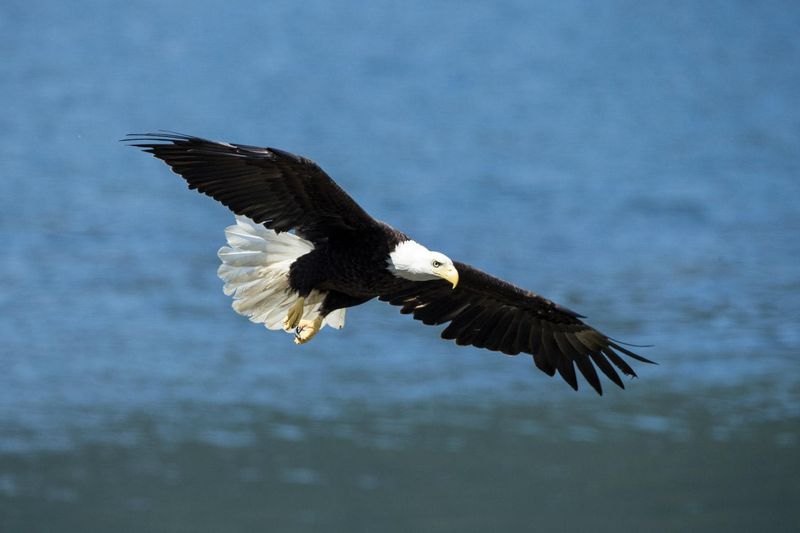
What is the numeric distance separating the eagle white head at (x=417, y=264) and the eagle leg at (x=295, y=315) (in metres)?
0.62

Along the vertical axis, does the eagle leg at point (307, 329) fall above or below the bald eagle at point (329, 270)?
below

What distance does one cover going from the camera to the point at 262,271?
8258 millimetres

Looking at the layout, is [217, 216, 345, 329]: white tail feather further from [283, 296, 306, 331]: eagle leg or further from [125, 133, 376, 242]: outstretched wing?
[125, 133, 376, 242]: outstretched wing

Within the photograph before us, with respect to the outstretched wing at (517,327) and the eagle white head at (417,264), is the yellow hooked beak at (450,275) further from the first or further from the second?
the outstretched wing at (517,327)

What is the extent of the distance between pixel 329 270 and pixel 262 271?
19.7 inches

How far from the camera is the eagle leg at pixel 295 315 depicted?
26.7 ft

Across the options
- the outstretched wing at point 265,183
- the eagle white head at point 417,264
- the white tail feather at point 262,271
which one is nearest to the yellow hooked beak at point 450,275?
the eagle white head at point 417,264

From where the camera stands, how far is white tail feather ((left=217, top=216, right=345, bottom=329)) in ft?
26.9

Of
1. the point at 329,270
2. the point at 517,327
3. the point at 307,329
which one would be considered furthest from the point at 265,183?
the point at 517,327

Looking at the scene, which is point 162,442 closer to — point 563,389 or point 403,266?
point 563,389

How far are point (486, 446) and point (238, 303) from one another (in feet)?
13.3

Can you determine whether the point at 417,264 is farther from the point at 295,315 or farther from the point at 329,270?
the point at 295,315

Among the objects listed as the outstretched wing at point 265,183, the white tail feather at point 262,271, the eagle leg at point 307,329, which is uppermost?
the outstretched wing at point 265,183

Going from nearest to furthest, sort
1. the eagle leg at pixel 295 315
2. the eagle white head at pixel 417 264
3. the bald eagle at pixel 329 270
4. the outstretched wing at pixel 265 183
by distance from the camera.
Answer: the outstretched wing at pixel 265 183
the bald eagle at pixel 329 270
the eagle white head at pixel 417 264
the eagle leg at pixel 295 315
